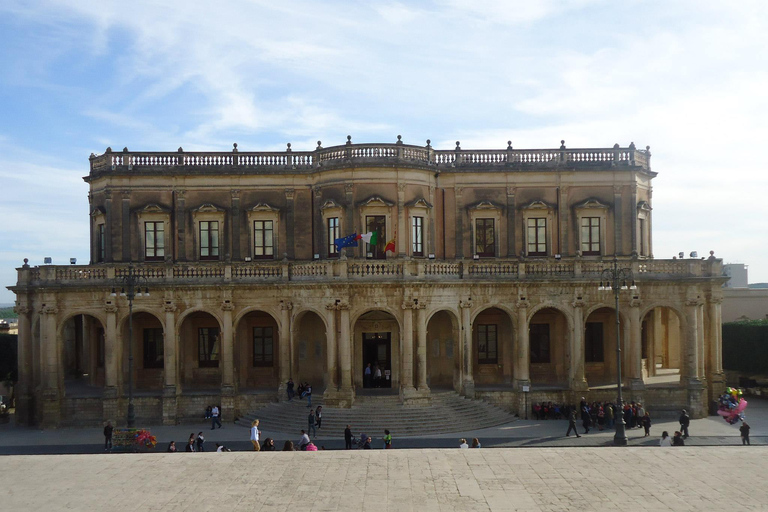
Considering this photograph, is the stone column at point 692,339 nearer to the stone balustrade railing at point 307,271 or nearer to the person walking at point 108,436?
the stone balustrade railing at point 307,271

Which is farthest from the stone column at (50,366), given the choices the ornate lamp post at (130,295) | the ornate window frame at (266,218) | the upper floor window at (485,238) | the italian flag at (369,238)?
the upper floor window at (485,238)

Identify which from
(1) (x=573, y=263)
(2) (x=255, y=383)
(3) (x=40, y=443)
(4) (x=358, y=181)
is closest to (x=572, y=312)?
(1) (x=573, y=263)

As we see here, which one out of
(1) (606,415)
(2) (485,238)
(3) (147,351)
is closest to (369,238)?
(2) (485,238)

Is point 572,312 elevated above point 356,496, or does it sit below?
above

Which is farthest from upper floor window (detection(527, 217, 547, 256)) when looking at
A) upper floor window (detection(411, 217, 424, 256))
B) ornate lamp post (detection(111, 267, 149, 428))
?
ornate lamp post (detection(111, 267, 149, 428))

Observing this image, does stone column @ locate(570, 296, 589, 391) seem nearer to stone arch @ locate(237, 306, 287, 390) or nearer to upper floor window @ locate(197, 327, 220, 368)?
stone arch @ locate(237, 306, 287, 390)

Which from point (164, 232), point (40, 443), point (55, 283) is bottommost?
point (40, 443)

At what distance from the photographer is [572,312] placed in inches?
1555

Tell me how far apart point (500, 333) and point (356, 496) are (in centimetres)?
2301

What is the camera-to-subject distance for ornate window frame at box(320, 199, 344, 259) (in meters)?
41.2

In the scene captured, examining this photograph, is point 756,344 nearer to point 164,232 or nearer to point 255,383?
point 255,383

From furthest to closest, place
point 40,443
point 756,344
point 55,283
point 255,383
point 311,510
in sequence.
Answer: point 756,344 < point 255,383 < point 55,283 < point 40,443 < point 311,510

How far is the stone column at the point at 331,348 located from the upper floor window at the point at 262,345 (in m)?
5.86

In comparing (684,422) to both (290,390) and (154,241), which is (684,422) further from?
(154,241)
